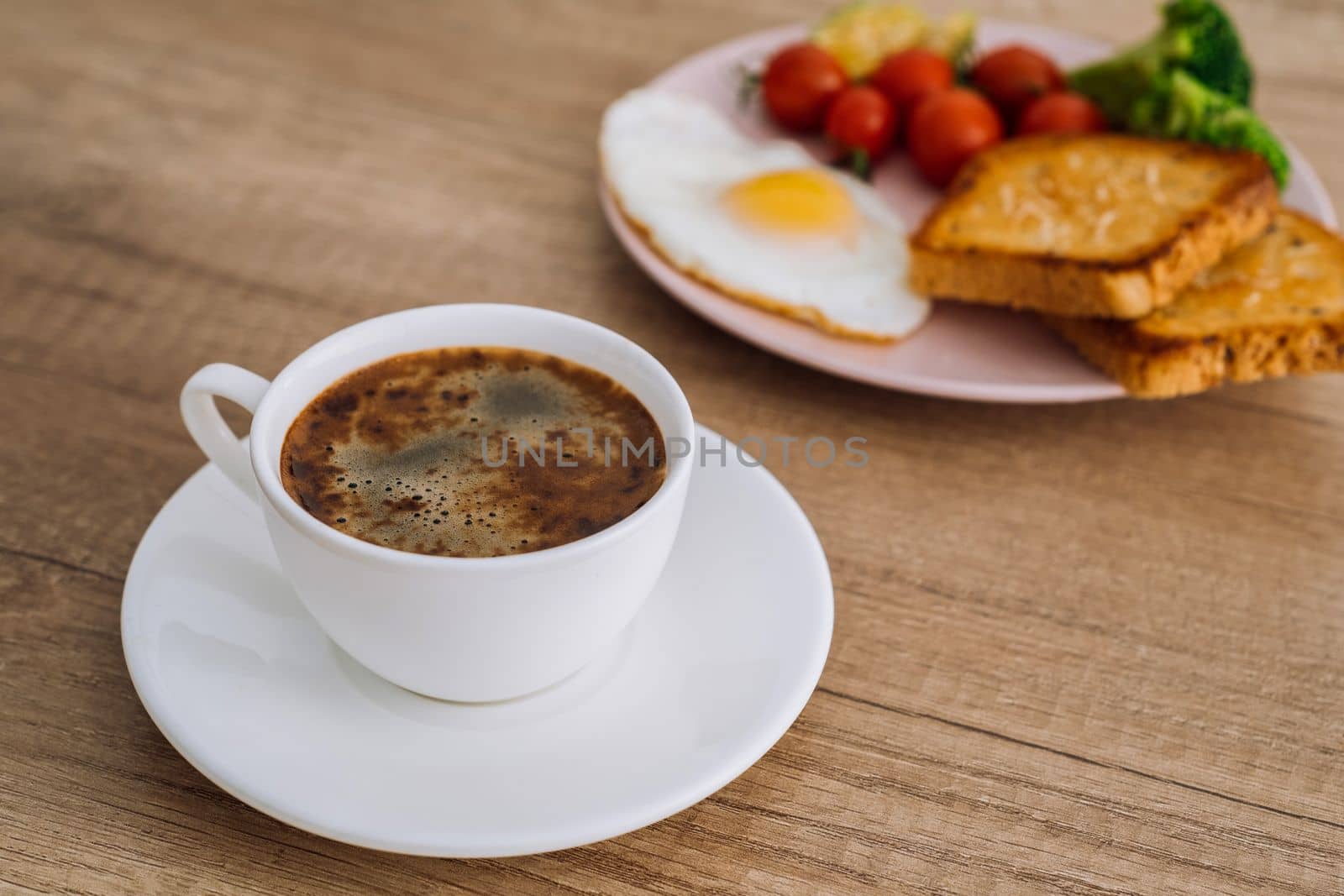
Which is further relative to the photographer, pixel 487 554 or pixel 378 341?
pixel 378 341

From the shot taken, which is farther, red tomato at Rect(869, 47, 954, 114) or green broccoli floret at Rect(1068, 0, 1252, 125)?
red tomato at Rect(869, 47, 954, 114)

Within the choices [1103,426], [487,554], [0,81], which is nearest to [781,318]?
[1103,426]

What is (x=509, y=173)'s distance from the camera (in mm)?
2354

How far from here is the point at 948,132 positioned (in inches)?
93.0

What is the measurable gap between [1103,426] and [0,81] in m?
2.24

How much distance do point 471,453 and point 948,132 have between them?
151cm

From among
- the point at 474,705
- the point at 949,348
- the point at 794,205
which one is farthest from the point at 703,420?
the point at 474,705

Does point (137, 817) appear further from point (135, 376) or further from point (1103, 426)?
point (1103, 426)

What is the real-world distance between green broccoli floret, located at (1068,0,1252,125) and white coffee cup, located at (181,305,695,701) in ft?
5.47

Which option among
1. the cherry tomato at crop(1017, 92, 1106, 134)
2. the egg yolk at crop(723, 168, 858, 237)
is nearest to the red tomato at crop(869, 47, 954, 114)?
the cherry tomato at crop(1017, 92, 1106, 134)

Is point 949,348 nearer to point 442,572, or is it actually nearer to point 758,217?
point 758,217

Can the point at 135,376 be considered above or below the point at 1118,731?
below

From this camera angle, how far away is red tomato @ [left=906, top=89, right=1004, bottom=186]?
236 centimetres

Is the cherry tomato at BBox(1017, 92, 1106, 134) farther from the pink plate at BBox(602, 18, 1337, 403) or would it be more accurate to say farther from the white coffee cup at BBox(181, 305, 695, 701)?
the white coffee cup at BBox(181, 305, 695, 701)
